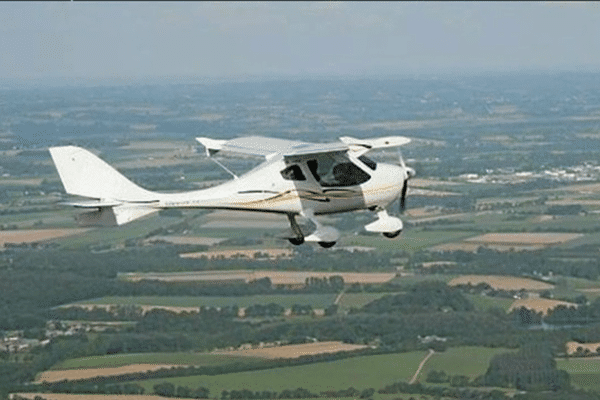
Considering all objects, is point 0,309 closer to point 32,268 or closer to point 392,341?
point 32,268

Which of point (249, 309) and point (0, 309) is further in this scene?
point (0, 309)

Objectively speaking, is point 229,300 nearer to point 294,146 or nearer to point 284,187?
point 294,146

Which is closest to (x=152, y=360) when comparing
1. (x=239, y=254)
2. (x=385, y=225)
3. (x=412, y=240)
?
(x=239, y=254)

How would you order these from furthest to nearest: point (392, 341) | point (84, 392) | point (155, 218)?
point (155, 218)
point (392, 341)
point (84, 392)

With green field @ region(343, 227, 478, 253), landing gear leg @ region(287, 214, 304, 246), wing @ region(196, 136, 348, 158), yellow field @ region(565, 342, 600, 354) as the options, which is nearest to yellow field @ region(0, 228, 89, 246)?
green field @ region(343, 227, 478, 253)

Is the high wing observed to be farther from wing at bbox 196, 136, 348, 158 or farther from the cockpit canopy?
the cockpit canopy

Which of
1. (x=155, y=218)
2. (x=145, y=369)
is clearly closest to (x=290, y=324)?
(x=145, y=369)

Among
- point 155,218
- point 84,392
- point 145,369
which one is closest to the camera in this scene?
point 84,392
